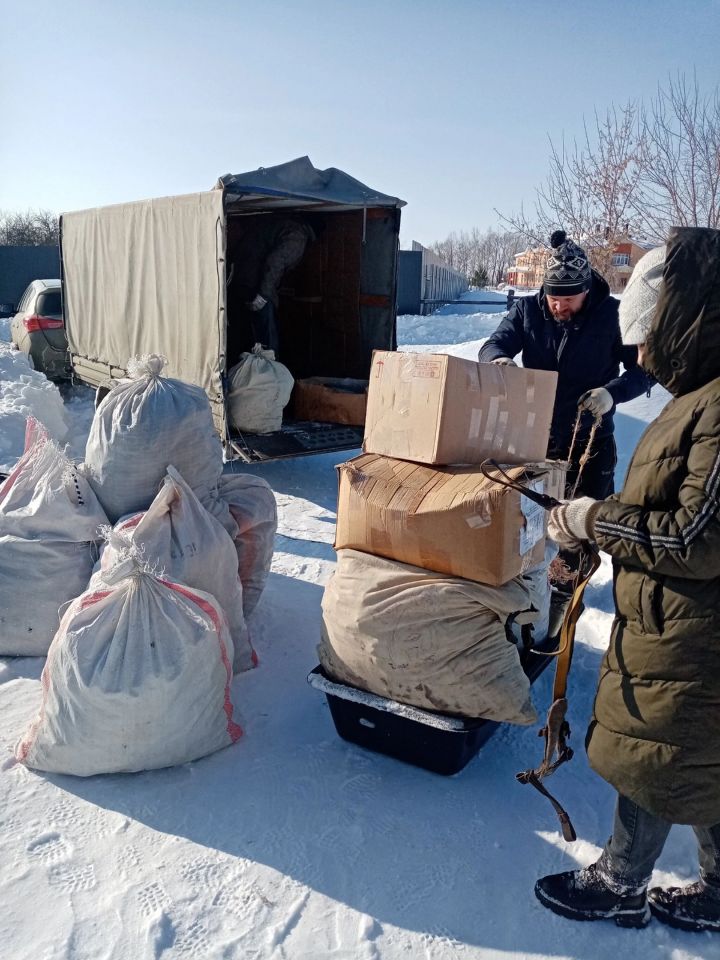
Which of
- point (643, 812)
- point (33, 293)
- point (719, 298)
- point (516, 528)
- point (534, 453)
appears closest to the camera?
point (719, 298)

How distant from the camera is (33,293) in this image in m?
10.1

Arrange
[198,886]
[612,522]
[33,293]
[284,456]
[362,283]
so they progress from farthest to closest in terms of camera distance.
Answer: [33,293], [362,283], [284,456], [198,886], [612,522]

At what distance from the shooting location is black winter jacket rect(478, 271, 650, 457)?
3.21m

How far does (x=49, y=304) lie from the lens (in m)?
9.85

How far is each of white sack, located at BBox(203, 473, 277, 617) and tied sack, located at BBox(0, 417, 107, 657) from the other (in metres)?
0.57

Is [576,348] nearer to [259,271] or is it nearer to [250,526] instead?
[250,526]

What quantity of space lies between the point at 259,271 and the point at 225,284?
78.7 inches

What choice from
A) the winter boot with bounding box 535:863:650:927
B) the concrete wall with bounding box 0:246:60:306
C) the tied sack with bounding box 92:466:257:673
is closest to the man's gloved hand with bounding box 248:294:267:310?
the tied sack with bounding box 92:466:257:673

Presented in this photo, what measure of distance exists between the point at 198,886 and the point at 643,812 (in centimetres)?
119

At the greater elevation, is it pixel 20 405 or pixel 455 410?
pixel 455 410

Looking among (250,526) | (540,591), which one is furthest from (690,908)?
(250,526)

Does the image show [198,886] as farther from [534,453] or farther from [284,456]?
[284,456]

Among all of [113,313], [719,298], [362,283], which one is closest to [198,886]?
[719,298]

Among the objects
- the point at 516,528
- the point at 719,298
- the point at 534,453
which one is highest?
the point at 719,298
